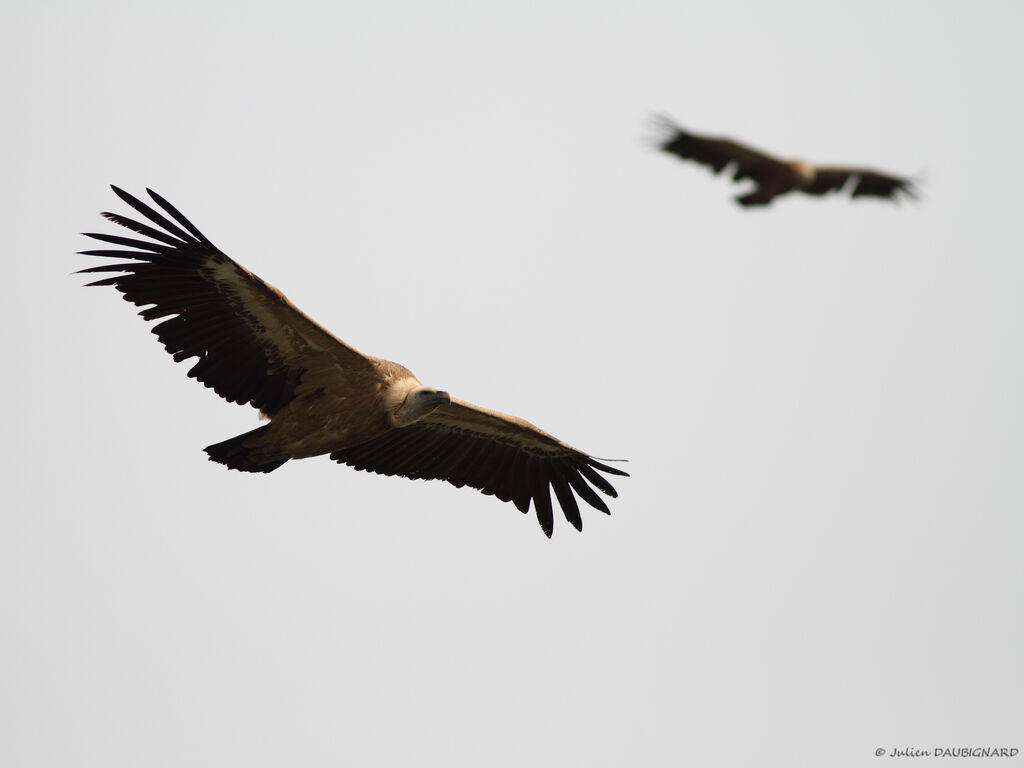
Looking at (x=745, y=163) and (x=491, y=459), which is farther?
(x=491, y=459)

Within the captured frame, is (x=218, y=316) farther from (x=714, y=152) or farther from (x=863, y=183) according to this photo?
(x=863, y=183)

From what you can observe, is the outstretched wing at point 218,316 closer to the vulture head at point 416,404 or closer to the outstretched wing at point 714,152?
the vulture head at point 416,404

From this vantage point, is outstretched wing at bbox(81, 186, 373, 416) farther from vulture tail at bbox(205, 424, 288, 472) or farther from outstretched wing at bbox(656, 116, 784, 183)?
outstretched wing at bbox(656, 116, 784, 183)

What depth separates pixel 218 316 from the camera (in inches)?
527

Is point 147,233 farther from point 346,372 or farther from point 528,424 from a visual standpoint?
point 528,424

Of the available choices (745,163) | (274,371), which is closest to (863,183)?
(745,163)

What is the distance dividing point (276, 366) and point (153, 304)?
49.9 inches

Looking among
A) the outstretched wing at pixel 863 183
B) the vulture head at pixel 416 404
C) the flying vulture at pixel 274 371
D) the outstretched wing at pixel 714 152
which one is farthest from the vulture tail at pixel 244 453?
the outstretched wing at pixel 863 183

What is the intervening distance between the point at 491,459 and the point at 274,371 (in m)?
3.11

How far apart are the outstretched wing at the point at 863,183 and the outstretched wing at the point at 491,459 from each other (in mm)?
3703

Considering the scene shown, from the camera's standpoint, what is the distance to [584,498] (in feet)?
52.9

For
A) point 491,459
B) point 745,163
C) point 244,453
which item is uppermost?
point 745,163

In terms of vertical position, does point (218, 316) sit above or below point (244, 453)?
above

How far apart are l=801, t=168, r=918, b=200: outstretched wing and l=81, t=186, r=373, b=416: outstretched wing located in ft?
16.1
